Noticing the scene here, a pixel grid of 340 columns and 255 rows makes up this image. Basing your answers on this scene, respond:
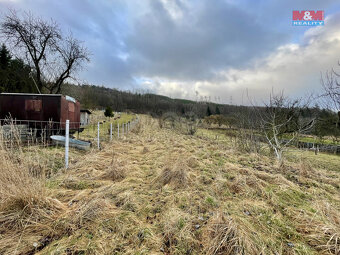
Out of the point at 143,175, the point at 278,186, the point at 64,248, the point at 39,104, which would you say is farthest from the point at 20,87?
the point at 278,186

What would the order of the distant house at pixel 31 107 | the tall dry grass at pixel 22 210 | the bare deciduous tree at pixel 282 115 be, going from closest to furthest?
the tall dry grass at pixel 22 210 → the bare deciduous tree at pixel 282 115 → the distant house at pixel 31 107

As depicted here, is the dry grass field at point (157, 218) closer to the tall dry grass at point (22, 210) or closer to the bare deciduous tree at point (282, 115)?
the tall dry grass at point (22, 210)

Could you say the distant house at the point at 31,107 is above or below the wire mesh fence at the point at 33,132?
above

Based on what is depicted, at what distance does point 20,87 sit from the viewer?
1866cm

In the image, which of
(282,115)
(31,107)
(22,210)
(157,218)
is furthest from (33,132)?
(282,115)

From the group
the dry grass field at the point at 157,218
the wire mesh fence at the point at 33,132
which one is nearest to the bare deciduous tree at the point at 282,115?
the dry grass field at the point at 157,218

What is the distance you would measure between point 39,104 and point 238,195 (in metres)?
8.82

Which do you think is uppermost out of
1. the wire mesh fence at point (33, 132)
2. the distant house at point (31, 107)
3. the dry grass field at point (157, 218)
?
the distant house at point (31, 107)

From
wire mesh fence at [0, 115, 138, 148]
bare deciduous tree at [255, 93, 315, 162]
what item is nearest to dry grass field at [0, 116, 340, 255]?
wire mesh fence at [0, 115, 138, 148]

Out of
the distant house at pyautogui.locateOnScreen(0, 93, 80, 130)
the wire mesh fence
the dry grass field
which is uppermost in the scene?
the distant house at pyautogui.locateOnScreen(0, 93, 80, 130)

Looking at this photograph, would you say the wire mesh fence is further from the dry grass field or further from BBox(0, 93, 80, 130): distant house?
the dry grass field

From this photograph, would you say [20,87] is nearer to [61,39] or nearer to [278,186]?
[61,39]

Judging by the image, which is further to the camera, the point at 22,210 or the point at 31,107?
the point at 31,107

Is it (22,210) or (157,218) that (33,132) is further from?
(157,218)
